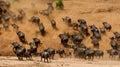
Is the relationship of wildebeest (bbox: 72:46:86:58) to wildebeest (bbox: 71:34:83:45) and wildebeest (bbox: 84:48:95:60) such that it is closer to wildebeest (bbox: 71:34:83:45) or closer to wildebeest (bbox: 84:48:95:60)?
wildebeest (bbox: 84:48:95:60)

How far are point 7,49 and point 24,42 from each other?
237 cm

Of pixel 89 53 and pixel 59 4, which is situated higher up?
pixel 59 4

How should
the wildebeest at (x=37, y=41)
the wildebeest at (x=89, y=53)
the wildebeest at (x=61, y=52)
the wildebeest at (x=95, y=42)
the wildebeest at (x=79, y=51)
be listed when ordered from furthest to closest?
1. the wildebeest at (x=95, y=42)
2. the wildebeest at (x=37, y=41)
3. the wildebeest at (x=61, y=52)
4. the wildebeest at (x=79, y=51)
5. the wildebeest at (x=89, y=53)

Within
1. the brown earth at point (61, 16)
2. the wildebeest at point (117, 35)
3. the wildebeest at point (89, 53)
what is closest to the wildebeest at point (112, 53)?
the wildebeest at point (89, 53)

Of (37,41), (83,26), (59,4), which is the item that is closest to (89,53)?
(83,26)

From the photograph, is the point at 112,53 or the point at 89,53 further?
the point at 112,53

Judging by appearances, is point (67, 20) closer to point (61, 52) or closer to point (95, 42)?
point (95, 42)

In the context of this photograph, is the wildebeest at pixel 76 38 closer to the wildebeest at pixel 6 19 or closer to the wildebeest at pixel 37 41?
the wildebeest at pixel 37 41

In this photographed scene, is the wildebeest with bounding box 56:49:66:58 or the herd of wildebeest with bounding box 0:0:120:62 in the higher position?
the herd of wildebeest with bounding box 0:0:120:62

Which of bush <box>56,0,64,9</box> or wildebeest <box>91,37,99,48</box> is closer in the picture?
wildebeest <box>91,37,99,48</box>

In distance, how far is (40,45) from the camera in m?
48.9

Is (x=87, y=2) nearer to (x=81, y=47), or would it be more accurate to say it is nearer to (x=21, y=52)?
(x=81, y=47)

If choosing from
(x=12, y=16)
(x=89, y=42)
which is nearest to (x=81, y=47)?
(x=89, y=42)

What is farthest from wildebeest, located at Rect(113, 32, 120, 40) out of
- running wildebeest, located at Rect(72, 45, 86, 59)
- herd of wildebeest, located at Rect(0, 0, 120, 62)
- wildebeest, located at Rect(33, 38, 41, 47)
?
wildebeest, located at Rect(33, 38, 41, 47)
